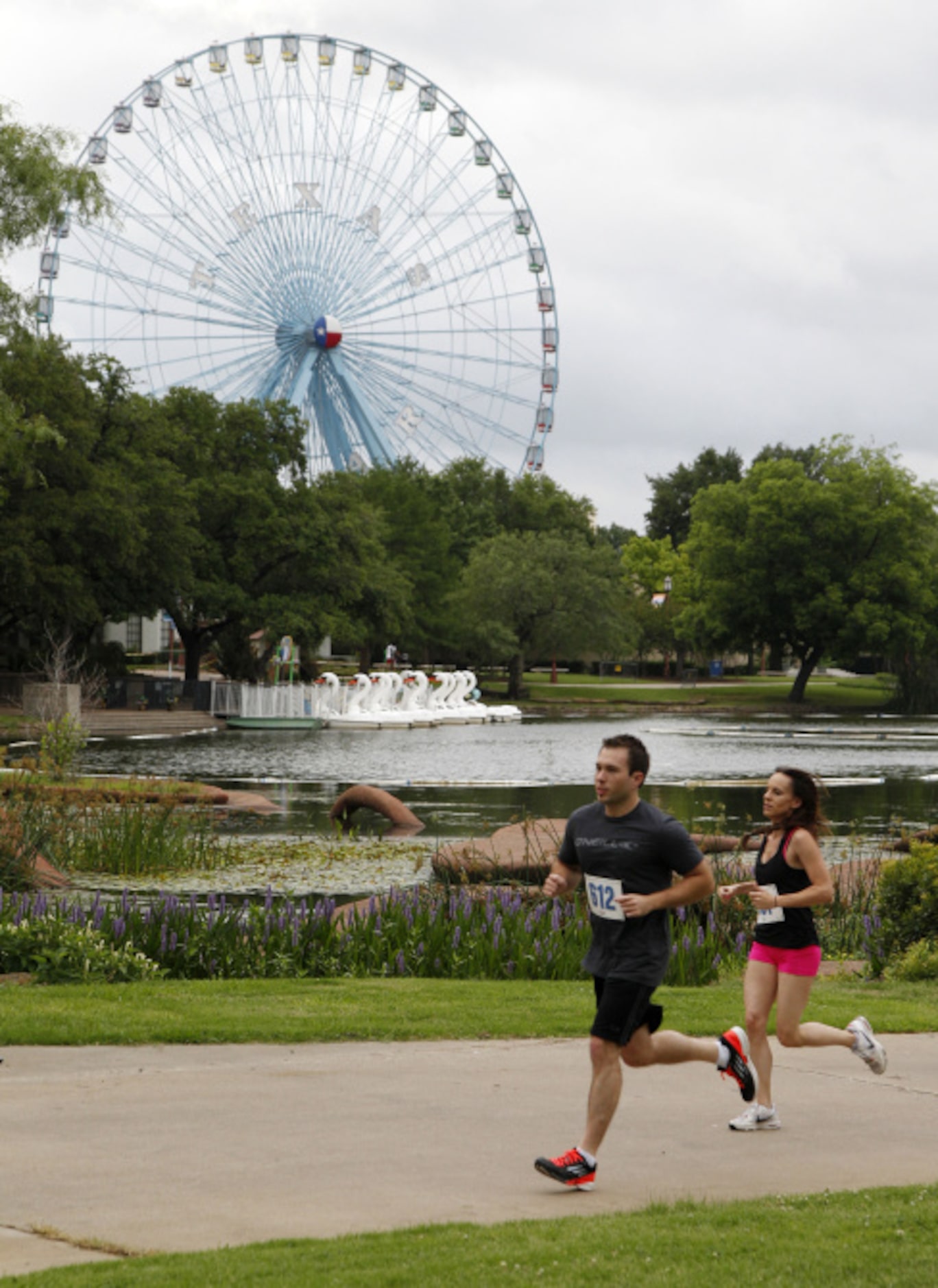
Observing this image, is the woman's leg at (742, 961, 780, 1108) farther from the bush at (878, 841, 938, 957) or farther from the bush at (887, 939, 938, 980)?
the bush at (878, 841, 938, 957)

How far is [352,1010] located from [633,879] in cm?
334

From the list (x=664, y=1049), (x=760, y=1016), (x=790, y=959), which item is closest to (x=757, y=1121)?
(x=760, y=1016)

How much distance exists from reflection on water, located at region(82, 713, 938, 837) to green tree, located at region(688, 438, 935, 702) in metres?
21.4

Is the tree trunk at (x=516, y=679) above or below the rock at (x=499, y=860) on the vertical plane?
above

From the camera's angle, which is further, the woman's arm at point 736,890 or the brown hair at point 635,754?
the woman's arm at point 736,890

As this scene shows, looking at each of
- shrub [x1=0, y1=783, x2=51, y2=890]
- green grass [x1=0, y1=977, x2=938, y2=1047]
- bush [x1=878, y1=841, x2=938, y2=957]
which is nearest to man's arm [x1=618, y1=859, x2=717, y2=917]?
green grass [x1=0, y1=977, x2=938, y2=1047]

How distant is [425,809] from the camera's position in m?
26.1

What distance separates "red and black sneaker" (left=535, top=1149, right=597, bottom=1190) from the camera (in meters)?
5.50

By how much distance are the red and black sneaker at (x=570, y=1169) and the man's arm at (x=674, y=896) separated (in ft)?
2.73

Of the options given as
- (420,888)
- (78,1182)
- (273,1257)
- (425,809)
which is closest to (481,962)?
(420,888)

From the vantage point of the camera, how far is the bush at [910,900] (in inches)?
460

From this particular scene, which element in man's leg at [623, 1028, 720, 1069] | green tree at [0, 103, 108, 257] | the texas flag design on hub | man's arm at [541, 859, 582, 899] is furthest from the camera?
the texas flag design on hub

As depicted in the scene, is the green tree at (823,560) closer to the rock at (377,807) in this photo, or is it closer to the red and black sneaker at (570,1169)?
the rock at (377,807)

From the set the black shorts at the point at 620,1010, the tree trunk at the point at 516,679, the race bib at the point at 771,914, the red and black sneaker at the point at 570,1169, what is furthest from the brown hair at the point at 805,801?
the tree trunk at the point at 516,679
